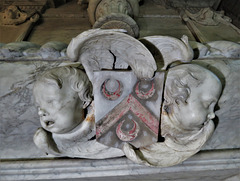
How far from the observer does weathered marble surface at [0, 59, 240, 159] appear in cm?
83

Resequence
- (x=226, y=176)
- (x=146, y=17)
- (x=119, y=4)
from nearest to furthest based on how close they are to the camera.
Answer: (x=226, y=176), (x=119, y=4), (x=146, y=17)

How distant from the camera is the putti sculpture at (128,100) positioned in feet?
2.33

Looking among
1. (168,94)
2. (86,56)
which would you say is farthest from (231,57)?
(86,56)

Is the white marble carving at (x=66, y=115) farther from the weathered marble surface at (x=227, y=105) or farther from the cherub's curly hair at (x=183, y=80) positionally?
the weathered marble surface at (x=227, y=105)

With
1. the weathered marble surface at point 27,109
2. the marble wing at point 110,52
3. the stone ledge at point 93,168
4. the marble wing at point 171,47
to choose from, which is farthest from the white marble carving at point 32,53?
the stone ledge at point 93,168

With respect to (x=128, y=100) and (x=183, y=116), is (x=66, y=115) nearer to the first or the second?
(x=128, y=100)

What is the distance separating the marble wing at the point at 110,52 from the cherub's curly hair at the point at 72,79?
0.04 metres

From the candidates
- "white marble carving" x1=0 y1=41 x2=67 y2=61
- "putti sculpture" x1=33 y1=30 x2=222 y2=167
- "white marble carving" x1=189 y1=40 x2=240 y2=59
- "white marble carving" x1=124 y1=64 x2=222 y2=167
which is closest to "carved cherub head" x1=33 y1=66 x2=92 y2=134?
"putti sculpture" x1=33 y1=30 x2=222 y2=167

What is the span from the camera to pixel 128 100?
2.68 ft

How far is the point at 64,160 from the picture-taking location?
1010 millimetres

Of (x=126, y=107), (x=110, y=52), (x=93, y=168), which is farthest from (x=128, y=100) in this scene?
(x=93, y=168)

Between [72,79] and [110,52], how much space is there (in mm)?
175

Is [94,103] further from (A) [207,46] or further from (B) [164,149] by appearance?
(A) [207,46]

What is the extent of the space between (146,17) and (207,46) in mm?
1334
